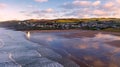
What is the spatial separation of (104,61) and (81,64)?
8.36 feet

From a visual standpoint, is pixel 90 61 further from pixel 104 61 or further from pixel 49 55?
pixel 49 55

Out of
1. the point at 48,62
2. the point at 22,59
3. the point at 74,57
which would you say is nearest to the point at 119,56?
the point at 74,57

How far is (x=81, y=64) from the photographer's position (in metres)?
20.5

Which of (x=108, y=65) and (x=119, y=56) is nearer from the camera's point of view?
(x=108, y=65)

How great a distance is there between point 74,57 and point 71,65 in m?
3.69

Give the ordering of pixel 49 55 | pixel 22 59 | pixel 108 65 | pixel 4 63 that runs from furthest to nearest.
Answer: pixel 49 55 → pixel 22 59 → pixel 4 63 → pixel 108 65

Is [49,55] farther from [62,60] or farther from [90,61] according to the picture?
[90,61]

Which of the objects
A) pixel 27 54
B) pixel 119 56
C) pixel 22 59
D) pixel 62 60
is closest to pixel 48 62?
pixel 62 60

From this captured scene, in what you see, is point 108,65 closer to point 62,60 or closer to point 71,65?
point 71,65

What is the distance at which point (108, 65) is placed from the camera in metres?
19.8

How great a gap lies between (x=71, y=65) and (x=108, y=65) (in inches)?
130

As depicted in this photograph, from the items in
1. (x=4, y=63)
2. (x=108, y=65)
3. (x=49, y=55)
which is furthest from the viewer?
(x=49, y=55)

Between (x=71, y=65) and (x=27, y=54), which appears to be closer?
(x=71, y=65)

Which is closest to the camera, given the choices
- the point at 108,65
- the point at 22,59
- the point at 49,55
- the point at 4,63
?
the point at 108,65
